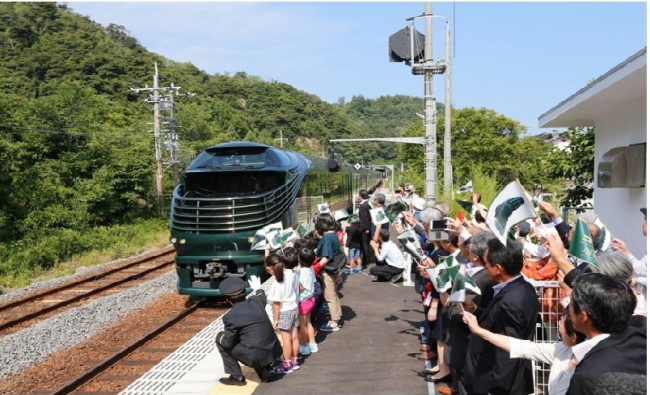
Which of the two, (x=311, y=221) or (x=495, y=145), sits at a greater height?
(x=495, y=145)

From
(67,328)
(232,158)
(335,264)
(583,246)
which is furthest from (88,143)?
(583,246)

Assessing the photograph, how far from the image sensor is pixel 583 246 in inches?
146

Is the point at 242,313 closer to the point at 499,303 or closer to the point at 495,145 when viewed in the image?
the point at 499,303

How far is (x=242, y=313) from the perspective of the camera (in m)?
6.05

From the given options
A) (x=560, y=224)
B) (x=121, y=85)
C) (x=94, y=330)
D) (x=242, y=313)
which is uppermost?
(x=121, y=85)

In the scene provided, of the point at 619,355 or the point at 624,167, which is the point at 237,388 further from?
the point at 624,167

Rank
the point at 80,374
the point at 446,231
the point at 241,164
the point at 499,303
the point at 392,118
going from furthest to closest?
the point at 392,118 → the point at 241,164 → the point at 80,374 → the point at 446,231 → the point at 499,303

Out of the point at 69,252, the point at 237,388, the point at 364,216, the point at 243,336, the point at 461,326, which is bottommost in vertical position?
the point at 69,252

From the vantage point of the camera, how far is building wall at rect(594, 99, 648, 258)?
26.8 feet

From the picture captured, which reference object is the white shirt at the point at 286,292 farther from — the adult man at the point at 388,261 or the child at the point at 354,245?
the child at the point at 354,245

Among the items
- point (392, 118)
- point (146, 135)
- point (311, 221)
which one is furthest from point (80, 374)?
point (392, 118)

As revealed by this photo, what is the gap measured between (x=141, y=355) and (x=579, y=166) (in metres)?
10.4

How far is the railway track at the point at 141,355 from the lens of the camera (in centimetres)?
659

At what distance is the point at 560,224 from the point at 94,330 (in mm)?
7843
